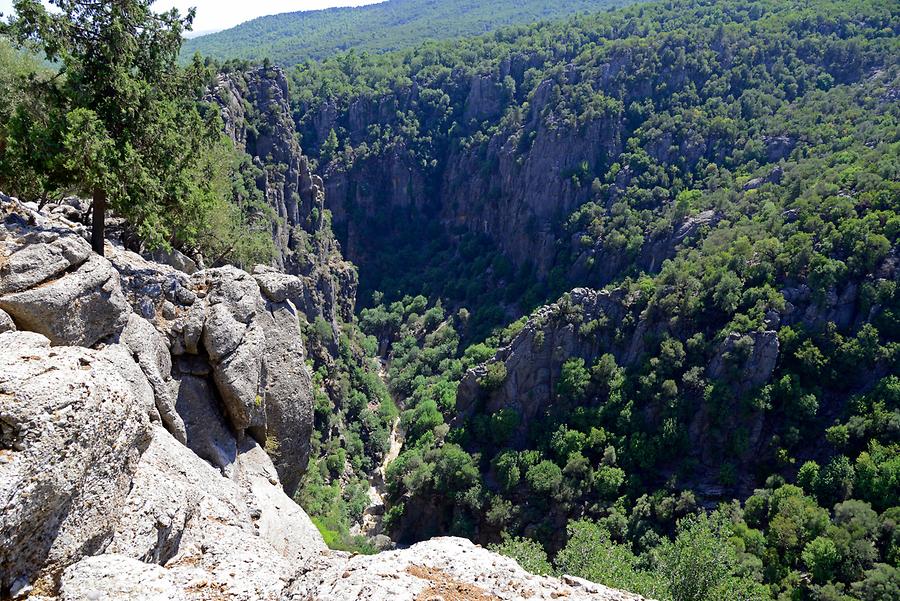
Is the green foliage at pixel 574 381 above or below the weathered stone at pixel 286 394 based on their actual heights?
below

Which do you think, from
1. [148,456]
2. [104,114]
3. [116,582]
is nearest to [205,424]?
[148,456]

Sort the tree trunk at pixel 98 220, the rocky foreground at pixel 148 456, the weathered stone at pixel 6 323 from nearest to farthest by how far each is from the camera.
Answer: the rocky foreground at pixel 148 456
the weathered stone at pixel 6 323
the tree trunk at pixel 98 220

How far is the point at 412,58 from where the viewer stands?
154 meters

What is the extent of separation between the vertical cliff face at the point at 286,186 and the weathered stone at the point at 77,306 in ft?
177

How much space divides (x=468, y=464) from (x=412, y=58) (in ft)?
401

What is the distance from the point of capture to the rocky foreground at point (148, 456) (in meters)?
10.6

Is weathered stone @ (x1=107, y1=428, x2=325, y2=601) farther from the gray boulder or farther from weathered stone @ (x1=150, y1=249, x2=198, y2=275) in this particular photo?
weathered stone @ (x1=150, y1=249, x2=198, y2=275)

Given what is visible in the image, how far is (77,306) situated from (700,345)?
57566 mm

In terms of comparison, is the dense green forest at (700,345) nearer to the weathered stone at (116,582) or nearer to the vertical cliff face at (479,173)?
the vertical cliff face at (479,173)

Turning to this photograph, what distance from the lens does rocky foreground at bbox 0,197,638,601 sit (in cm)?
1063

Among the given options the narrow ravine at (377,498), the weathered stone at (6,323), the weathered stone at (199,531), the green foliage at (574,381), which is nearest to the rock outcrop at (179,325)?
the weathered stone at (6,323)

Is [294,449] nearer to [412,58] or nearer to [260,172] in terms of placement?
[260,172]

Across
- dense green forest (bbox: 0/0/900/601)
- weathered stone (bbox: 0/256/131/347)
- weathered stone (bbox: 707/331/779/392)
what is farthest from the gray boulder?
weathered stone (bbox: 707/331/779/392)

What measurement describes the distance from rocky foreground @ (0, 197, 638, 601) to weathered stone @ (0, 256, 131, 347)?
0.04 meters
